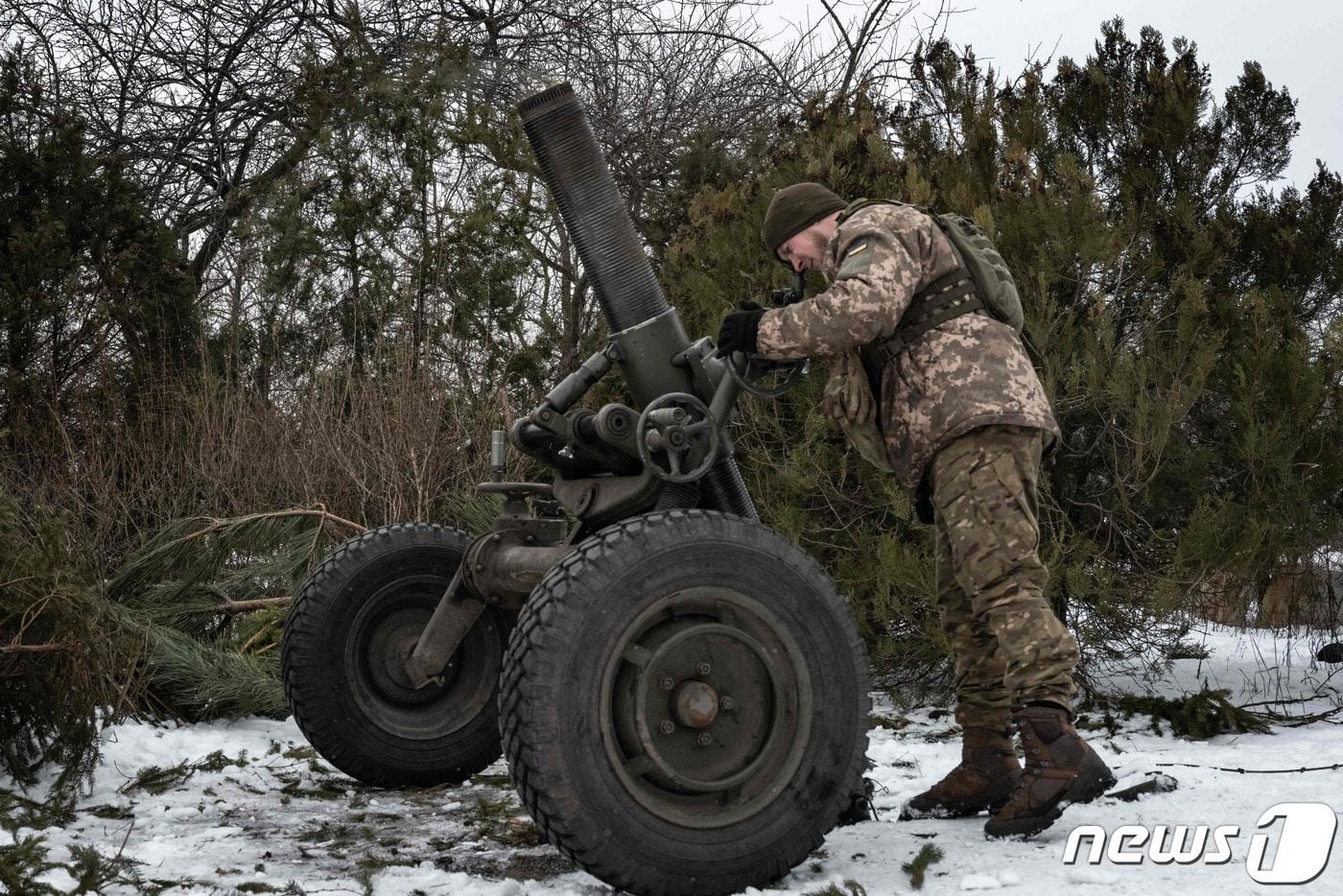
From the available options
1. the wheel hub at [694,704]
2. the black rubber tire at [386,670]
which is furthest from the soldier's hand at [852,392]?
the black rubber tire at [386,670]

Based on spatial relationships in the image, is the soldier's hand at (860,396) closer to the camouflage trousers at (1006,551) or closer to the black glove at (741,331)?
the camouflage trousers at (1006,551)

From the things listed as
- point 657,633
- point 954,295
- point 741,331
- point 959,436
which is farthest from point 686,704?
point 954,295

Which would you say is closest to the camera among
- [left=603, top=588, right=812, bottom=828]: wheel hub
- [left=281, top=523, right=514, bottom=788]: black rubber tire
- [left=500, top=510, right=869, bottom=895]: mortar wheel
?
[left=500, top=510, right=869, bottom=895]: mortar wheel

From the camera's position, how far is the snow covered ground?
2.97 metres

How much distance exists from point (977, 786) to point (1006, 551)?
72 cm

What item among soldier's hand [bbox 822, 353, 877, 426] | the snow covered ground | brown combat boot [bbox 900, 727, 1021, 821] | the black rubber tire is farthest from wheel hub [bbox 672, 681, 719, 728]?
the black rubber tire

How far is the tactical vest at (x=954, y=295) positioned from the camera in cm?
356

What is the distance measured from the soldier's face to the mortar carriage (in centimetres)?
37

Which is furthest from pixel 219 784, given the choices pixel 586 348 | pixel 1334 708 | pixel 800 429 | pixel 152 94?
pixel 152 94

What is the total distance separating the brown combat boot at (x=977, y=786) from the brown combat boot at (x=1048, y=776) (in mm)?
279

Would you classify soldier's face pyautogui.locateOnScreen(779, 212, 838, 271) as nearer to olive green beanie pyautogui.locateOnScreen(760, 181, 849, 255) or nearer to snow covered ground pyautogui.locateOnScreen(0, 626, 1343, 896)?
A: olive green beanie pyautogui.locateOnScreen(760, 181, 849, 255)

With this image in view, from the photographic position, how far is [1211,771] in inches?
158

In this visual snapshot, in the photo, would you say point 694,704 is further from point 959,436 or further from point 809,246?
point 809,246

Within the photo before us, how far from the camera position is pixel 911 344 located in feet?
11.7
